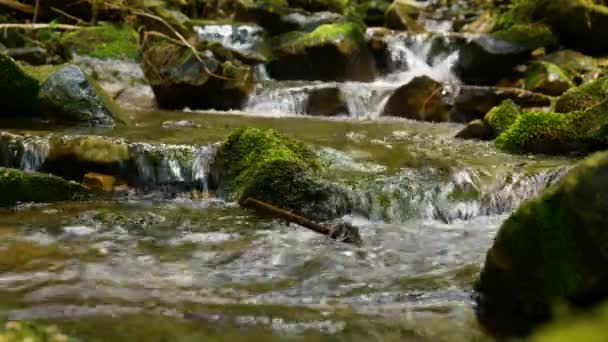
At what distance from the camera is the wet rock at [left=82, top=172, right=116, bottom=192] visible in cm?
590

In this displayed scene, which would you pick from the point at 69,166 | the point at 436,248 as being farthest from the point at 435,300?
the point at 69,166

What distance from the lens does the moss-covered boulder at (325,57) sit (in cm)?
1280

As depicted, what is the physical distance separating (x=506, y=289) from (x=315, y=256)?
1492mm

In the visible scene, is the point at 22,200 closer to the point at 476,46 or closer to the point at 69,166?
the point at 69,166

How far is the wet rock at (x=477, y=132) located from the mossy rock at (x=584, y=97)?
1053mm

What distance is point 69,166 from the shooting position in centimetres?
615

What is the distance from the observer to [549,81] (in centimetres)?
1067

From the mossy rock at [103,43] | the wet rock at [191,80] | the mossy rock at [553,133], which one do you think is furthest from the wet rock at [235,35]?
the mossy rock at [553,133]

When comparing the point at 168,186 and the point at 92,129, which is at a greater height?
the point at 92,129

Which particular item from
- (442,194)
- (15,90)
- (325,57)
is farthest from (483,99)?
(15,90)

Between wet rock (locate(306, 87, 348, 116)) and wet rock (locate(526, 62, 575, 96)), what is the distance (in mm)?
3414

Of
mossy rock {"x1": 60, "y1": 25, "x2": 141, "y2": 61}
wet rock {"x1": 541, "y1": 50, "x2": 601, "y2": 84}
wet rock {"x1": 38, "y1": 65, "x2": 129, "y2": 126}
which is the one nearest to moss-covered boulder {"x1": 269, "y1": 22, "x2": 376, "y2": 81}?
mossy rock {"x1": 60, "y1": 25, "x2": 141, "y2": 61}

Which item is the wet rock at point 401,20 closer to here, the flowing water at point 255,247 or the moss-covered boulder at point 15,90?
the flowing water at point 255,247

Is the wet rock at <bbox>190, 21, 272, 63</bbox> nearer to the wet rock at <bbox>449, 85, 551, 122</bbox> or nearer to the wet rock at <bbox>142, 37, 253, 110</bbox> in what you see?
the wet rock at <bbox>142, 37, 253, 110</bbox>
